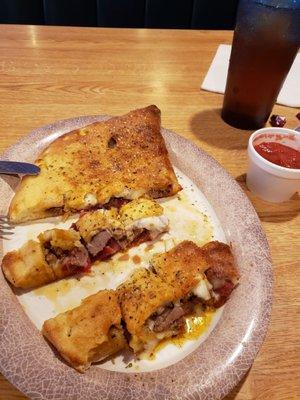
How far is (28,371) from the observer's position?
0.99 metres

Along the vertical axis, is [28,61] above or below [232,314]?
above

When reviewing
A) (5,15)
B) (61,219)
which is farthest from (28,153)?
(5,15)

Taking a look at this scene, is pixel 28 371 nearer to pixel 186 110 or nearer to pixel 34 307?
pixel 34 307

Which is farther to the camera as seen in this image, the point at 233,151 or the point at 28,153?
the point at 233,151

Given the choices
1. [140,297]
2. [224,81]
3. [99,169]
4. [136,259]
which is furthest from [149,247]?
[224,81]

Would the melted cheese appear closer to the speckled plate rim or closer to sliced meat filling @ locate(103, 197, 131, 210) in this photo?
sliced meat filling @ locate(103, 197, 131, 210)

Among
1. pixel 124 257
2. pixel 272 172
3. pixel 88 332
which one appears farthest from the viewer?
pixel 272 172

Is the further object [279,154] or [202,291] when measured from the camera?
[279,154]

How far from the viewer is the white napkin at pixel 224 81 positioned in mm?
2244

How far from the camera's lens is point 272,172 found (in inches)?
61.1

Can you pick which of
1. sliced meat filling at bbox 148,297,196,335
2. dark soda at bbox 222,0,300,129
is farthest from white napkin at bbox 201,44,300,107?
sliced meat filling at bbox 148,297,196,335

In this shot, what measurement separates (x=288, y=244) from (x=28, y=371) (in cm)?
105

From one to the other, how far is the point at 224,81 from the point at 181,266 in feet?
4.91

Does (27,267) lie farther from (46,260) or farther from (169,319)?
(169,319)
